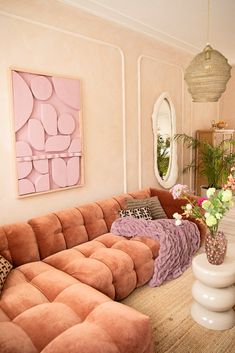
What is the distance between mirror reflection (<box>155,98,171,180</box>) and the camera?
13.6 ft

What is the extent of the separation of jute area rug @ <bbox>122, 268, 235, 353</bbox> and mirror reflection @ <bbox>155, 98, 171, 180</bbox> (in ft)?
6.53

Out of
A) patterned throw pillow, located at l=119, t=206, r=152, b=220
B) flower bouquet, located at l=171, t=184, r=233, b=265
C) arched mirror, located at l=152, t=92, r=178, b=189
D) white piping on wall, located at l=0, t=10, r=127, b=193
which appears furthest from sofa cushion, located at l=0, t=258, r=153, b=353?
arched mirror, located at l=152, t=92, r=178, b=189

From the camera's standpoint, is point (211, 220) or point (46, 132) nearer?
point (211, 220)

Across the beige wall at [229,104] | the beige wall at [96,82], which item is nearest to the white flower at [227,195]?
the beige wall at [96,82]

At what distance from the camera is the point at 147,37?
371cm

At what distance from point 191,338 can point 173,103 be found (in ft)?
11.2

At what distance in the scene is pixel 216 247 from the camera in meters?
1.96

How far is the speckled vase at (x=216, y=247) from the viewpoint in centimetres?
197

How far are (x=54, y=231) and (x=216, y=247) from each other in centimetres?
142

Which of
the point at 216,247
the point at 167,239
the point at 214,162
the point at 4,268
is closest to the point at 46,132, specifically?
the point at 4,268

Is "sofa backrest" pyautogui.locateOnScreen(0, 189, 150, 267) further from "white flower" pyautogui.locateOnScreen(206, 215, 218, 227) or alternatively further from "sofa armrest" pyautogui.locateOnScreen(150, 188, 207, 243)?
"white flower" pyautogui.locateOnScreen(206, 215, 218, 227)

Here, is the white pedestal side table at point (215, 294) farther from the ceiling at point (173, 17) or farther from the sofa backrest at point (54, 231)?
the ceiling at point (173, 17)

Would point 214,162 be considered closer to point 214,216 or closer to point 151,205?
point 151,205

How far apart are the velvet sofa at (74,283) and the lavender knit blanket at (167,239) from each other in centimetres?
9
